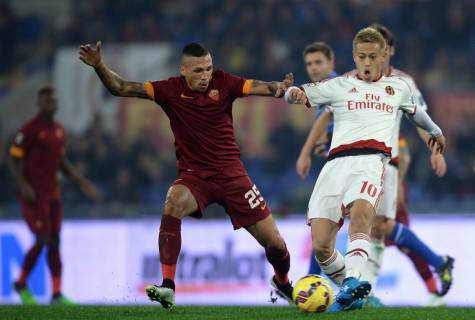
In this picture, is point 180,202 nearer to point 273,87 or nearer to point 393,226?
point 273,87

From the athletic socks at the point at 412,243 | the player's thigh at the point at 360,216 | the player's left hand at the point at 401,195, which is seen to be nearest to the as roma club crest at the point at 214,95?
the player's thigh at the point at 360,216

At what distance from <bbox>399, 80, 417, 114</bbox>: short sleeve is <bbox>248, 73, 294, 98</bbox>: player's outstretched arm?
84cm

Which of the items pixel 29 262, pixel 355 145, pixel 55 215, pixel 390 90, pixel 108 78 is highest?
pixel 108 78

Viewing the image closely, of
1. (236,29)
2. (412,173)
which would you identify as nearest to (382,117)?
(412,173)

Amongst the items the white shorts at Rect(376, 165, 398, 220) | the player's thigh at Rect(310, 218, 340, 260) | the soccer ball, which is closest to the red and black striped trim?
the player's thigh at Rect(310, 218, 340, 260)

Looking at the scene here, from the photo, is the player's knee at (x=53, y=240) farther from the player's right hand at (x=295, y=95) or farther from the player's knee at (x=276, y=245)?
the player's right hand at (x=295, y=95)

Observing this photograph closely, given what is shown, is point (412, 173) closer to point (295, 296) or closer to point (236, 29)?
point (236, 29)

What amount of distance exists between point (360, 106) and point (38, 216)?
539 centimetres

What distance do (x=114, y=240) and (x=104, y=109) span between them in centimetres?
502

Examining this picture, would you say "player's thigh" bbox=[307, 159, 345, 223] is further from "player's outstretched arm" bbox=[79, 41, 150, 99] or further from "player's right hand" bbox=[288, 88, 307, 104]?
"player's outstretched arm" bbox=[79, 41, 150, 99]

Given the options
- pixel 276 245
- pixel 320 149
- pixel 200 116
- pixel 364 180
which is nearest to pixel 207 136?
pixel 200 116

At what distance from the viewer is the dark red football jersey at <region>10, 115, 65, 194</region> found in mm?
11773

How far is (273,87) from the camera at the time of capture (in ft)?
24.5

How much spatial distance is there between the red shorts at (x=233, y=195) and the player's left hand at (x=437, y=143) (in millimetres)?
1352
